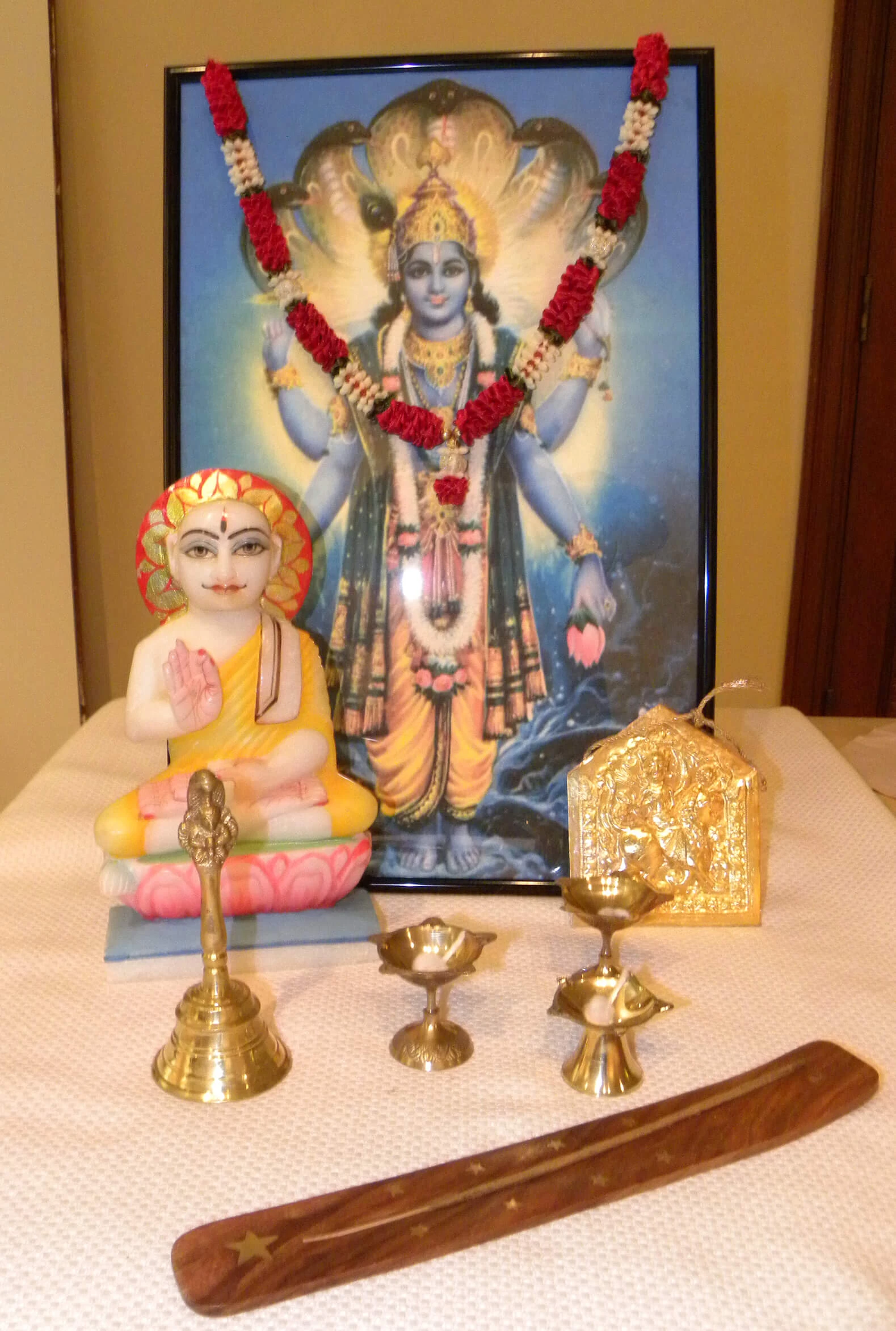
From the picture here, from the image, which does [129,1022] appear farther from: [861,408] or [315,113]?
[861,408]

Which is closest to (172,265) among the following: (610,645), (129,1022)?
(610,645)

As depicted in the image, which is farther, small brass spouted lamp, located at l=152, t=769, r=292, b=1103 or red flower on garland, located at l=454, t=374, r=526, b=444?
red flower on garland, located at l=454, t=374, r=526, b=444

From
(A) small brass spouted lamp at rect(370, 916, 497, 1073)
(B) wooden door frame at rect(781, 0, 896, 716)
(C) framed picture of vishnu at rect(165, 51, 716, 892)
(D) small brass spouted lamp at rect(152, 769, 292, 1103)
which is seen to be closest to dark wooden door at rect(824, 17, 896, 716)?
(B) wooden door frame at rect(781, 0, 896, 716)

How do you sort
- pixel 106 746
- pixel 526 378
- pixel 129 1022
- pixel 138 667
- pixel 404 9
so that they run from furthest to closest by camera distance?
pixel 404 9 < pixel 106 746 < pixel 526 378 < pixel 138 667 < pixel 129 1022

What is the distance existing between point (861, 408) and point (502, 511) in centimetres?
114

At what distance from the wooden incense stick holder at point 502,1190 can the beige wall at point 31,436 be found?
1450 mm

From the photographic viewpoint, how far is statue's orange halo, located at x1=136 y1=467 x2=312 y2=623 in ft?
3.32

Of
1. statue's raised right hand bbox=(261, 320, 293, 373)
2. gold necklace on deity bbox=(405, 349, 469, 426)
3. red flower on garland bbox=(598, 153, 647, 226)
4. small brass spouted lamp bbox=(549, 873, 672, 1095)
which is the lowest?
small brass spouted lamp bbox=(549, 873, 672, 1095)

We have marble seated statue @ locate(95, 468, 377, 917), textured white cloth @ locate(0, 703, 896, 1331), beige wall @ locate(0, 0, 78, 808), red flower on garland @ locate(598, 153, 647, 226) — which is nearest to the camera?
textured white cloth @ locate(0, 703, 896, 1331)

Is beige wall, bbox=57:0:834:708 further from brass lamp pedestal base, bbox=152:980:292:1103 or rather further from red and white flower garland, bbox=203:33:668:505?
brass lamp pedestal base, bbox=152:980:292:1103

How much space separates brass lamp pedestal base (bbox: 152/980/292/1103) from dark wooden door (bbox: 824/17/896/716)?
158 centimetres

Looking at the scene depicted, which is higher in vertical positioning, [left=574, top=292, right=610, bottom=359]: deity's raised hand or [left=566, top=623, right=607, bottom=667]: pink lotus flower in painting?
[left=574, top=292, right=610, bottom=359]: deity's raised hand

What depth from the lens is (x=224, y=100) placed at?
1113 mm

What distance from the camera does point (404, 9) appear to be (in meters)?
1.87
